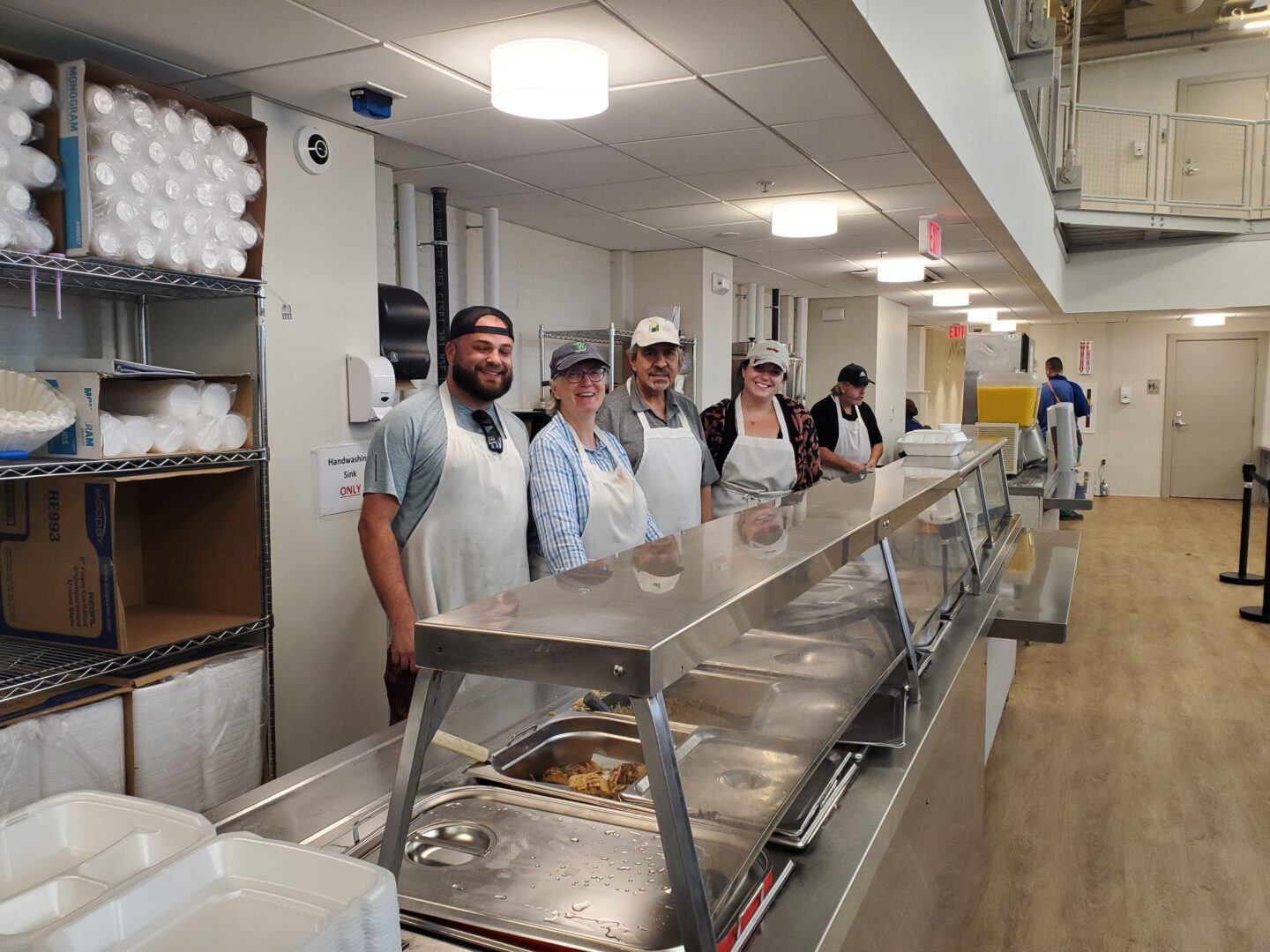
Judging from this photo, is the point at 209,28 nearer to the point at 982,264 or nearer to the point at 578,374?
the point at 578,374

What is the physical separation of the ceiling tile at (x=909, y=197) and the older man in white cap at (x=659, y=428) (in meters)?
1.52

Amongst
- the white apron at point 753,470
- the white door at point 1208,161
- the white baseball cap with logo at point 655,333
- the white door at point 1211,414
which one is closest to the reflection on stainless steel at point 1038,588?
the white apron at point 753,470

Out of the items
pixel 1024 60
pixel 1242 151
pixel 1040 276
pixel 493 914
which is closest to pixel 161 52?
pixel 493 914

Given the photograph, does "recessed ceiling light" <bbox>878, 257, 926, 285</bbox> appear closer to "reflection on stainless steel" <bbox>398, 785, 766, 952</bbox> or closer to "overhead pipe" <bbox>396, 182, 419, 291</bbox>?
"overhead pipe" <bbox>396, 182, 419, 291</bbox>

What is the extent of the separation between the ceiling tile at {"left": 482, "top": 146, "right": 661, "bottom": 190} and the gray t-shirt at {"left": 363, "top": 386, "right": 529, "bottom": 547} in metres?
1.47

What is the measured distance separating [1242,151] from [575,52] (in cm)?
878

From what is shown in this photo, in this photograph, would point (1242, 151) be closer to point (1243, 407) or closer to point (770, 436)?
point (1243, 407)

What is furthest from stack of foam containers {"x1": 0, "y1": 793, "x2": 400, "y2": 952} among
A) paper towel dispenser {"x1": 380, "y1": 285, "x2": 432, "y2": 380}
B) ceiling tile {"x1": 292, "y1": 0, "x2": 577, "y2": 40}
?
paper towel dispenser {"x1": 380, "y1": 285, "x2": 432, "y2": 380}

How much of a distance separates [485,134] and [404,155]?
50 cm

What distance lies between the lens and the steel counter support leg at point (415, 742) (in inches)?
42.1

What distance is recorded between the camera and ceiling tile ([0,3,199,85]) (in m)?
2.28

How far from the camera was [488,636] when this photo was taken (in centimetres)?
99

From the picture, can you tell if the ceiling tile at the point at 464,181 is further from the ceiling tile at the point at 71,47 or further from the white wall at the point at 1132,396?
the white wall at the point at 1132,396

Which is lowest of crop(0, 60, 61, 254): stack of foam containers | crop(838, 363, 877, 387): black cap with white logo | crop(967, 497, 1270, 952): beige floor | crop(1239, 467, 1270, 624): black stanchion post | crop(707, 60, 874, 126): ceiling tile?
crop(967, 497, 1270, 952): beige floor
